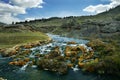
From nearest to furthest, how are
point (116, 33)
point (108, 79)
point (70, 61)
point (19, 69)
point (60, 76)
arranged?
point (108, 79) → point (60, 76) → point (19, 69) → point (70, 61) → point (116, 33)

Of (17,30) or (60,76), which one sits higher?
(17,30)

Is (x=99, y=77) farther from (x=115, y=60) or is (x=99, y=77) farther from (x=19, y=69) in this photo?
(x=19, y=69)

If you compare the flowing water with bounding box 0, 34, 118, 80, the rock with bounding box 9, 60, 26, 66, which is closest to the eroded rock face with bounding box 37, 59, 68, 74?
the flowing water with bounding box 0, 34, 118, 80

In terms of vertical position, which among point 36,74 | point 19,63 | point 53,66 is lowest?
point 36,74

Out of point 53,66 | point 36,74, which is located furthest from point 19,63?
point 53,66

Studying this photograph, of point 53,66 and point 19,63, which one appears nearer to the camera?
point 53,66

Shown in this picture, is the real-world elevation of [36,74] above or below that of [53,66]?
below

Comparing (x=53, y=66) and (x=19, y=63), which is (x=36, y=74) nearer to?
(x=53, y=66)

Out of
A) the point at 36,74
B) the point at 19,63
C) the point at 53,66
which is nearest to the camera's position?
the point at 36,74

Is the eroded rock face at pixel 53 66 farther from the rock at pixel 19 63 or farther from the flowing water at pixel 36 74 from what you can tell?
the rock at pixel 19 63

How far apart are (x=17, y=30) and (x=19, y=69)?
57208mm

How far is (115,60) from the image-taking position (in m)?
41.4

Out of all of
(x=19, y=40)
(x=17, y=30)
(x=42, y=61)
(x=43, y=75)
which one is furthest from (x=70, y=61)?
(x=17, y=30)

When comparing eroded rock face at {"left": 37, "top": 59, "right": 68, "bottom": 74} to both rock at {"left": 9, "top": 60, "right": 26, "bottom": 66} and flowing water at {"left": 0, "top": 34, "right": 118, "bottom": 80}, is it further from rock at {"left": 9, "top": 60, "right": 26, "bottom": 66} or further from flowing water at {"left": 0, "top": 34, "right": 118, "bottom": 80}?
rock at {"left": 9, "top": 60, "right": 26, "bottom": 66}
